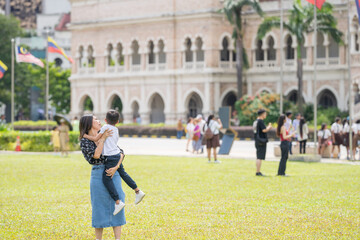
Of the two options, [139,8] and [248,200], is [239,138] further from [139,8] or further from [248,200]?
[248,200]

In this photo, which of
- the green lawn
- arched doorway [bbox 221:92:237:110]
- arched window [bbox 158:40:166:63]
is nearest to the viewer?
the green lawn

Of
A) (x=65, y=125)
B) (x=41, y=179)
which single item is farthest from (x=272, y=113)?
(x=41, y=179)

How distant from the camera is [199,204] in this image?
13883 mm

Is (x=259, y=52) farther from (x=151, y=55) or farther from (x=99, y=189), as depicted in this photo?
(x=99, y=189)

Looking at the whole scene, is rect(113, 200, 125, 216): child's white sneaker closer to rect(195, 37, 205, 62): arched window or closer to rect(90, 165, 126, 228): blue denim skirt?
rect(90, 165, 126, 228): blue denim skirt

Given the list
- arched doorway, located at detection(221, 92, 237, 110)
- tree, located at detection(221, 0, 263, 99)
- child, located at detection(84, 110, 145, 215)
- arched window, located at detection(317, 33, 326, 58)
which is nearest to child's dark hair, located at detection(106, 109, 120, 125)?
child, located at detection(84, 110, 145, 215)

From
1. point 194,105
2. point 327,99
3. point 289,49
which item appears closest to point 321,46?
point 289,49

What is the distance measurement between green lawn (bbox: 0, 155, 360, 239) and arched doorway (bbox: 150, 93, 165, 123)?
34.1m

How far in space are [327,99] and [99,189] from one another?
41902 mm

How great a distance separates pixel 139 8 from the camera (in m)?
54.5

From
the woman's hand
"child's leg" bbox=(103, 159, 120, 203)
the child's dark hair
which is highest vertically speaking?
the child's dark hair

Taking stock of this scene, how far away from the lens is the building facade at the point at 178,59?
48.8m

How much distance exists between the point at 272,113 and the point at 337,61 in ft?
17.8

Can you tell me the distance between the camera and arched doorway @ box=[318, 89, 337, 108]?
4922 centimetres
